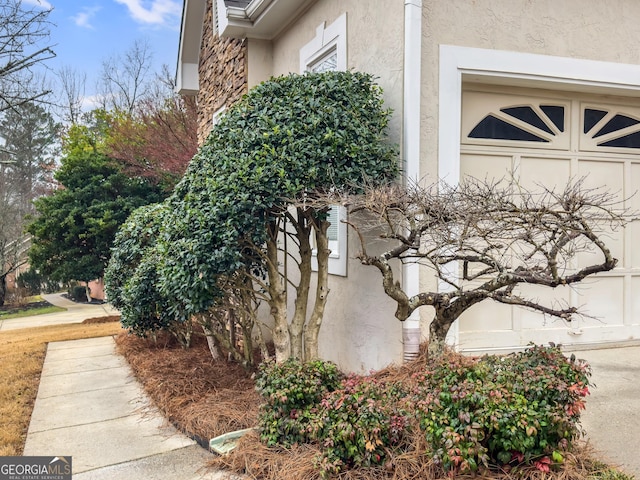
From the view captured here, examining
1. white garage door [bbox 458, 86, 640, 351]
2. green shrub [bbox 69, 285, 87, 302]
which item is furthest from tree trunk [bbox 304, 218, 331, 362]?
green shrub [bbox 69, 285, 87, 302]

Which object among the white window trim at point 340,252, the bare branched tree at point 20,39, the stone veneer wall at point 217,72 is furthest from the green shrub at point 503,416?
the bare branched tree at point 20,39

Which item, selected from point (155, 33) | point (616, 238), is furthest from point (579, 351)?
point (155, 33)

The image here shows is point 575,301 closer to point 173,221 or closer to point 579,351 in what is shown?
point 579,351

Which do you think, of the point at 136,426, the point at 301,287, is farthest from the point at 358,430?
the point at 136,426

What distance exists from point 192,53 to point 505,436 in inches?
356

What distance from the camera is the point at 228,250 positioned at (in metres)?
3.99

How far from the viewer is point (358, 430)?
9.73 ft

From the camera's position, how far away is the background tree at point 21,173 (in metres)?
21.6

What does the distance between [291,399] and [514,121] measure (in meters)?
3.40

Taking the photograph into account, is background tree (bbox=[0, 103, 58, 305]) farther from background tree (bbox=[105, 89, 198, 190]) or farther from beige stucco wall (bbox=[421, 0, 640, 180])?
beige stucco wall (bbox=[421, 0, 640, 180])

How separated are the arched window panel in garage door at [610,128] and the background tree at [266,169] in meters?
2.32

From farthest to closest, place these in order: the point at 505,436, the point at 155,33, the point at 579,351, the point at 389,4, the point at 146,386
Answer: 1. the point at 155,33
2. the point at 146,386
3. the point at 579,351
4. the point at 389,4
5. the point at 505,436

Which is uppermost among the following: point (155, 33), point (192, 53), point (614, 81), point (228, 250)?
point (155, 33)

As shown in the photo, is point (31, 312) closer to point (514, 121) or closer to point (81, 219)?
point (81, 219)
